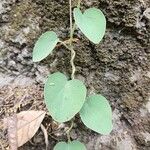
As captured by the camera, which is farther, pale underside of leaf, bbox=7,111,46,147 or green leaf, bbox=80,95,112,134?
pale underside of leaf, bbox=7,111,46,147

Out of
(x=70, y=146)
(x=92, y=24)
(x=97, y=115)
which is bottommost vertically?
(x=70, y=146)

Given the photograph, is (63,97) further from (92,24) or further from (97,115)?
(92,24)

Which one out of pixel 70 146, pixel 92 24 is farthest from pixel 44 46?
pixel 70 146

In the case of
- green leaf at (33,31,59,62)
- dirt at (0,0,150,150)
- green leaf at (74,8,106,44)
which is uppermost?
green leaf at (74,8,106,44)

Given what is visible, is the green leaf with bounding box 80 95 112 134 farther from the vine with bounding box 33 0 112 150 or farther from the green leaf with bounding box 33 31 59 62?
the green leaf with bounding box 33 31 59 62

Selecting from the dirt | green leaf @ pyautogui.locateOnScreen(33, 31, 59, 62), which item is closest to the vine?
green leaf @ pyautogui.locateOnScreen(33, 31, 59, 62)

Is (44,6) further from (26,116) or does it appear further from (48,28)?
(26,116)

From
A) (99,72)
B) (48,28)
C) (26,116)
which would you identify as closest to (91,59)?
(99,72)
